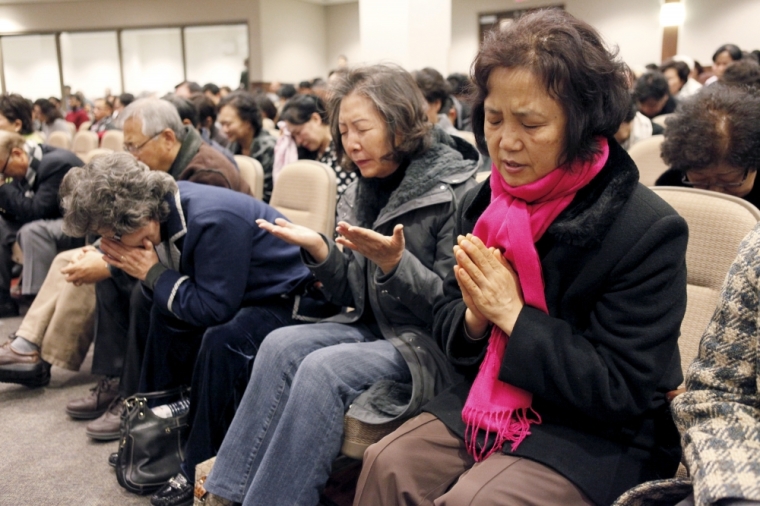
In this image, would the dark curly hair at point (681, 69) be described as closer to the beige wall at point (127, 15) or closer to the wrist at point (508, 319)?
the wrist at point (508, 319)

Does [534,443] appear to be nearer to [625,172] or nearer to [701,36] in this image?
[625,172]

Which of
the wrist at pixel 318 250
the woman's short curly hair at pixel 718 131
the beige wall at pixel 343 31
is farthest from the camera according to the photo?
the beige wall at pixel 343 31

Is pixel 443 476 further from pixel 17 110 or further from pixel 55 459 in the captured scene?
pixel 17 110

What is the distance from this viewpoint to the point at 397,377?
1585 mm

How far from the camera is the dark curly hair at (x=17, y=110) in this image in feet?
14.4

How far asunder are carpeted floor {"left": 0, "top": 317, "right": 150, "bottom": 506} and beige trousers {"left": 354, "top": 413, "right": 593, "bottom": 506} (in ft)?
3.44

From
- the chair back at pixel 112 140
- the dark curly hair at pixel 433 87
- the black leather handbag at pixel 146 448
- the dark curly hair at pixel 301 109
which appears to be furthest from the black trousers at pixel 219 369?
the chair back at pixel 112 140

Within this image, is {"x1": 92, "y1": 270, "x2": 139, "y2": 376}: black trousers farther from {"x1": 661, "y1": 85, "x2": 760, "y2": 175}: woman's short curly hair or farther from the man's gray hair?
{"x1": 661, "y1": 85, "x2": 760, "y2": 175}: woman's short curly hair

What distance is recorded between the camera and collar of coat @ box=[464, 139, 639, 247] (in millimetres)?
1106

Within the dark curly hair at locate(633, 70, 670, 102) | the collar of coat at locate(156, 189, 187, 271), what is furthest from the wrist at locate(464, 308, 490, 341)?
the dark curly hair at locate(633, 70, 670, 102)

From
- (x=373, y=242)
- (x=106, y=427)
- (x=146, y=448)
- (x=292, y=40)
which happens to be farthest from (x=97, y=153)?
(x=292, y=40)

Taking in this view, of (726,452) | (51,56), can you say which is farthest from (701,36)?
(51,56)

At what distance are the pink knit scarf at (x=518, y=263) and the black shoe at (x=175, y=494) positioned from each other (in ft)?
3.39

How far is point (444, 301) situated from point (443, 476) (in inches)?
14.8
